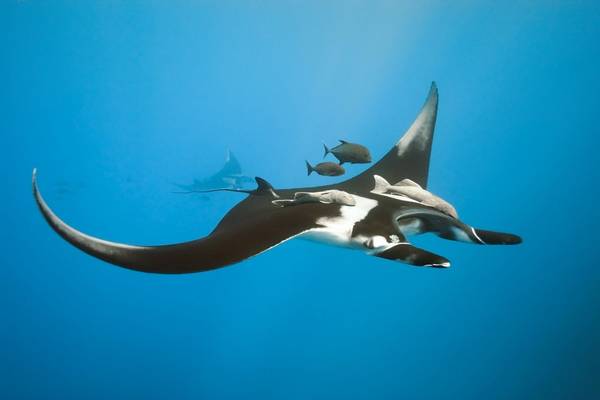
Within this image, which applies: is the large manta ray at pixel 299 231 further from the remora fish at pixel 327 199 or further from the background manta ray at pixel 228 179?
the background manta ray at pixel 228 179

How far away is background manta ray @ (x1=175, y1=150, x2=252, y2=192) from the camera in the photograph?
5.53m

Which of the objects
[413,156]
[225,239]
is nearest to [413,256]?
[225,239]

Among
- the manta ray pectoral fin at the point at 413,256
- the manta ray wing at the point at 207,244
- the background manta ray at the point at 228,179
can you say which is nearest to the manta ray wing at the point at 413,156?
the manta ray wing at the point at 207,244

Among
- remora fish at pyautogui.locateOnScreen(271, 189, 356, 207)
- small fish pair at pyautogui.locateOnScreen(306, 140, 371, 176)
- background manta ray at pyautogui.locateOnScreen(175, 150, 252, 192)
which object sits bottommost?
remora fish at pyautogui.locateOnScreen(271, 189, 356, 207)

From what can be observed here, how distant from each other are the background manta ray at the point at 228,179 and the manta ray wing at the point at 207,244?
12.5ft

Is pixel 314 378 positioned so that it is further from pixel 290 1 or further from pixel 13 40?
pixel 13 40

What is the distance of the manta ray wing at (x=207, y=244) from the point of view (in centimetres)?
112

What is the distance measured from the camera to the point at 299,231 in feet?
4.99

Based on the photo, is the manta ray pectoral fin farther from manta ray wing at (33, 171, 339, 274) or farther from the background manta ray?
the background manta ray

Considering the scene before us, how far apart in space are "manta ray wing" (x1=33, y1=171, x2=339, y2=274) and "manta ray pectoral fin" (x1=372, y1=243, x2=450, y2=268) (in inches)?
12.8

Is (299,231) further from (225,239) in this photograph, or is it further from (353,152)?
(353,152)

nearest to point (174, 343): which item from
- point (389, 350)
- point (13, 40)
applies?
point (389, 350)

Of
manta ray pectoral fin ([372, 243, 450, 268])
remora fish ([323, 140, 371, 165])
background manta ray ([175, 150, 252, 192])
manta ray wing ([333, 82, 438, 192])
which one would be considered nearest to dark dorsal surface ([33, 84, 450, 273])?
manta ray pectoral fin ([372, 243, 450, 268])

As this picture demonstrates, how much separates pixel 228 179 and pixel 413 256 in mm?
4374
